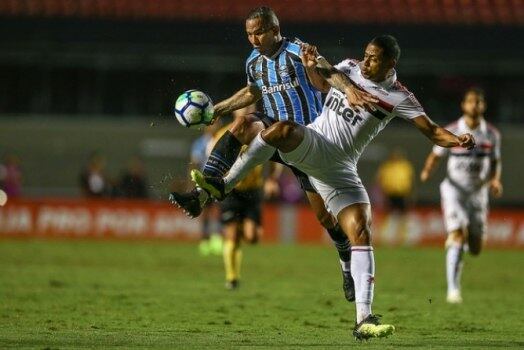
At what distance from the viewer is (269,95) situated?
391 inches

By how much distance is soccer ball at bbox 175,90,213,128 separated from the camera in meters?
9.55

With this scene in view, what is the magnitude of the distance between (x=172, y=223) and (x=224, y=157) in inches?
627

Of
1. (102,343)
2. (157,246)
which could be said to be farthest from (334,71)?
(157,246)

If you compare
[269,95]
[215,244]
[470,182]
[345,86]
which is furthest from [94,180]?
[345,86]

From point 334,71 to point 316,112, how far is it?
1.15 m

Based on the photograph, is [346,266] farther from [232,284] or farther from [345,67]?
[232,284]

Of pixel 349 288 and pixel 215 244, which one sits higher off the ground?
pixel 215 244

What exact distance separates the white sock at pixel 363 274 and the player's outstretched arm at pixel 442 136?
39.8 inches

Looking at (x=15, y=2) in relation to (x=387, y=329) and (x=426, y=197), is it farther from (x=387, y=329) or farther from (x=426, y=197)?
(x=387, y=329)

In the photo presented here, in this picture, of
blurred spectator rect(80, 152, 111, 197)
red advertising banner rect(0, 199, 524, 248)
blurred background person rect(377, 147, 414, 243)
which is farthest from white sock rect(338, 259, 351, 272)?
blurred spectator rect(80, 152, 111, 197)

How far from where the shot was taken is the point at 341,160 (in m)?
9.05

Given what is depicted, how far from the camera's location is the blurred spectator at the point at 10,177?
83.4 feet

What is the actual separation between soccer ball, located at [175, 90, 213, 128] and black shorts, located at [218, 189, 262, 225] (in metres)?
4.90

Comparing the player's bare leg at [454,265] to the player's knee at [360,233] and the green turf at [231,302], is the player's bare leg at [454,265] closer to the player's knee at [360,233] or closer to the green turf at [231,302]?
the green turf at [231,302]
